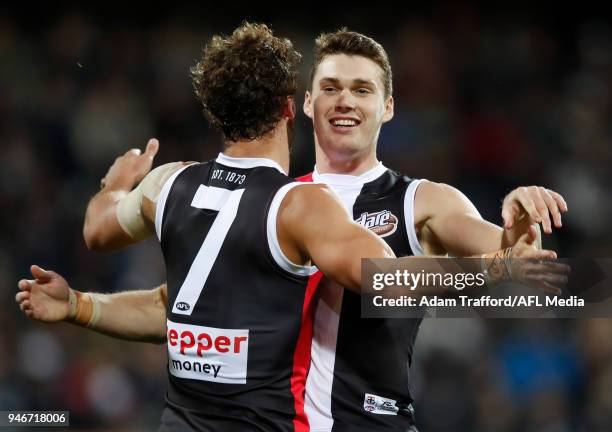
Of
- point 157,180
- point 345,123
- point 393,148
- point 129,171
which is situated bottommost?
point 157,180

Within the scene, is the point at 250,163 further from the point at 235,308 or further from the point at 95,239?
the point at 95,239

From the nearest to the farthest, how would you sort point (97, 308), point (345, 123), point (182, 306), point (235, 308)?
1. point (235, 308)
2. point (182, 306)
3. point (97, 308)
4. point (345, 123)

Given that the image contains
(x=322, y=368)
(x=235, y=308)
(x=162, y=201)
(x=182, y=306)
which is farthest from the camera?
(x=322, y=368)

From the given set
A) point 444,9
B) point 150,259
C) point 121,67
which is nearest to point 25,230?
point 150,259

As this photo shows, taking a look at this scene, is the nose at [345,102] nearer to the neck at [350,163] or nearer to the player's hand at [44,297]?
the neck at [350,163]

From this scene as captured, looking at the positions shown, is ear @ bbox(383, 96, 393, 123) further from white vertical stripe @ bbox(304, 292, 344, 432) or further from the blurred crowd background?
the blurred crowd background

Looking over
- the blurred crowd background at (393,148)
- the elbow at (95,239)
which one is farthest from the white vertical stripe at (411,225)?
the blurred crowd background at (393,148)

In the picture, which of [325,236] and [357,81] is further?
→ [357,81]

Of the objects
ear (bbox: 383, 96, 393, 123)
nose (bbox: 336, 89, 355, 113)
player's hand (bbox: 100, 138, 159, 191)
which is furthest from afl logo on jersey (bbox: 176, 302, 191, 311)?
ear (bbox: 383, 96, 393, 123)

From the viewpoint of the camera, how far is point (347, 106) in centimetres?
446

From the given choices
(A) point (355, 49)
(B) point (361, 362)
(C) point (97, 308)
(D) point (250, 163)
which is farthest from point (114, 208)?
(A) point (355, 49)

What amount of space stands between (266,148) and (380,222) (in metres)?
0.75

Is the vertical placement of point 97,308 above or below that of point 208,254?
below

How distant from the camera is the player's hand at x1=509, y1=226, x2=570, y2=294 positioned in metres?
3.39
